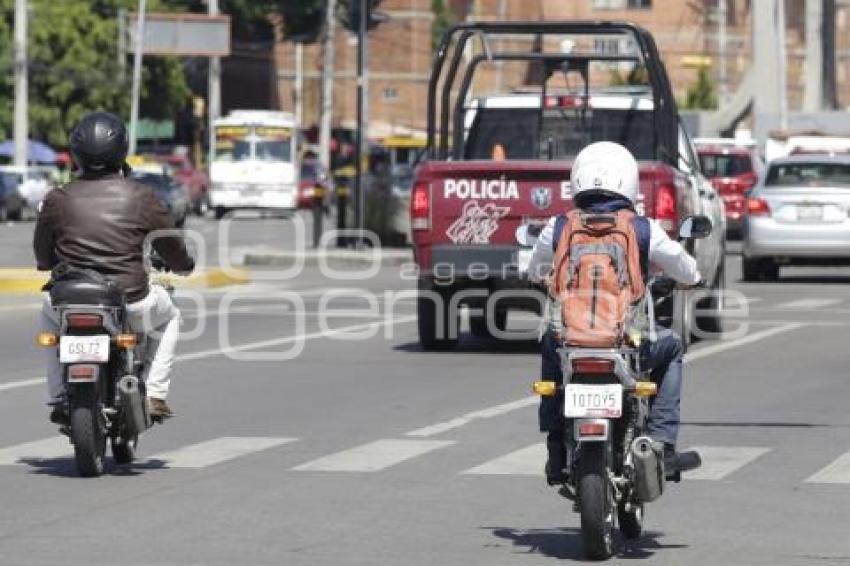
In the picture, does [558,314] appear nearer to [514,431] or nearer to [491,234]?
[514,431]

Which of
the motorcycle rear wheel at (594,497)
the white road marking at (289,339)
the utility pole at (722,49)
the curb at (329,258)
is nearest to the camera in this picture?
the motorcycle rear wheel at (594,497)

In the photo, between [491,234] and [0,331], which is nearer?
[491,234]

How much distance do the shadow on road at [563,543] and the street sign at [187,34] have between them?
77.3 metres

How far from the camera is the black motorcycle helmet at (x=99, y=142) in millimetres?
13258

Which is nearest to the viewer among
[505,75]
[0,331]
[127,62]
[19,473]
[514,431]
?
[19,473]

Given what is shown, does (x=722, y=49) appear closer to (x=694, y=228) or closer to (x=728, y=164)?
(x=728, y=164)

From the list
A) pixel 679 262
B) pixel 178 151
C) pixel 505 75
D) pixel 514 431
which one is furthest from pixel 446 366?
pixel 505 75

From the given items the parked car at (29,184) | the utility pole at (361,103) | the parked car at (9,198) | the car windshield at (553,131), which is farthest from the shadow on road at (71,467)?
the parked car at (29,184)

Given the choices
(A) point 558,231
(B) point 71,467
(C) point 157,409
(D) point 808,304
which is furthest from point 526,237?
(D) point 808,304

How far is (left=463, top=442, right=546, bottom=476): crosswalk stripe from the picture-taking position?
13078 mm

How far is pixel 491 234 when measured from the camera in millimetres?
20844

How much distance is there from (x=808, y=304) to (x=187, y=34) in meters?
61.2

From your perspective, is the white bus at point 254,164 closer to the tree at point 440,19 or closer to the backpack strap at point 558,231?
the tree at point 440,19

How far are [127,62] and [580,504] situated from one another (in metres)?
89.2
